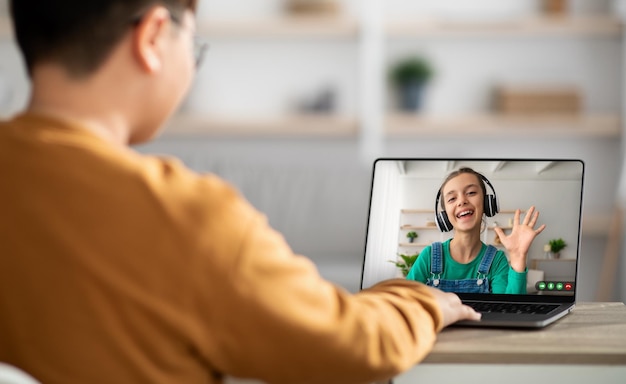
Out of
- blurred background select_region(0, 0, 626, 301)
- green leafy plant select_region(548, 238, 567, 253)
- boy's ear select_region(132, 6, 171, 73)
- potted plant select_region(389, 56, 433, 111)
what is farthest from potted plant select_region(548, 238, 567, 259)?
potted plant select_region(389, 56, 433, 111)

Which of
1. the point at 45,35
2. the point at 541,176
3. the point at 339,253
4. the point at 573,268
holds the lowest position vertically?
the point at 339,253

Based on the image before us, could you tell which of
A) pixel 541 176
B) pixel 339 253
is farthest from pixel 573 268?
pixel 339 253

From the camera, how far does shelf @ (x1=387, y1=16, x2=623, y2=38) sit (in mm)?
4566

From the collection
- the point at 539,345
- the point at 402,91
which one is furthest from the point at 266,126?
the point at 539,345

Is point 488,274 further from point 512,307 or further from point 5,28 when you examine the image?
point 5,28

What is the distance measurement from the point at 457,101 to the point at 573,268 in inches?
131

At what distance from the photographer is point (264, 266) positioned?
828 mm

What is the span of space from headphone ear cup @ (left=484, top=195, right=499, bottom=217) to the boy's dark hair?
688mm

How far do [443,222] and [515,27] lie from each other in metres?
3.37

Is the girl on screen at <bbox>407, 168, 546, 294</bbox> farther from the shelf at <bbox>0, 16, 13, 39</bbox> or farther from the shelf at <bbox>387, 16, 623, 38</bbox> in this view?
the shelf at <bbox>0, 16, 13, 39</bbox>

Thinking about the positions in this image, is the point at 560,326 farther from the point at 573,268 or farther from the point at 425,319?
the point at 425,319

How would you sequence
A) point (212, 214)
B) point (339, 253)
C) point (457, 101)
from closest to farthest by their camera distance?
point (212, 214) < point (339, 253) < point (457, 101)

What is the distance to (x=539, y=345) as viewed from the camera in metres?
1.15

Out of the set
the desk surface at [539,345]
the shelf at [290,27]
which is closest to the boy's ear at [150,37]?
the desk surface at [539,345]
